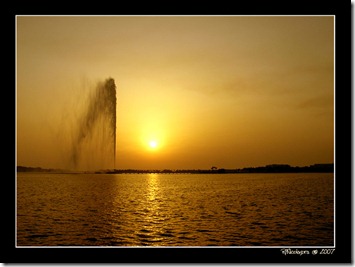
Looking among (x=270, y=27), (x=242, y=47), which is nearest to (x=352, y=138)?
(x=270, y=27)

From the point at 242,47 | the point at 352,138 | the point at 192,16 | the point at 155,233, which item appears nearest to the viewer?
the point at 352,138

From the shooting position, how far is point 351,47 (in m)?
10.2

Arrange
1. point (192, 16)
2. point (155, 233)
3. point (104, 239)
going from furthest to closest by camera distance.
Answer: point (155, 233)
point (104, 239)
point (192, 16)

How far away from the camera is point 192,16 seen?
11.0 metres

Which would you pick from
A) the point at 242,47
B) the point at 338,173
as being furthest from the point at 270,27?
the point at 338,173

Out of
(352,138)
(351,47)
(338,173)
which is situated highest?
(351,47)

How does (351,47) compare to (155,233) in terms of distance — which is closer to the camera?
(351,47)

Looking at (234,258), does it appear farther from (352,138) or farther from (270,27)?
(270,27)

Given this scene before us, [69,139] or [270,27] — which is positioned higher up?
[270,27]

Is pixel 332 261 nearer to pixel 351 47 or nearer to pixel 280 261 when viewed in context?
pixel 280 261

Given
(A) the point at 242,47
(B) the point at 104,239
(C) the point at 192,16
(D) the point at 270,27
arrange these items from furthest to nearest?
(B) the point at 104,239 → (A) the point at 242,47 → (D) the point at 270,27 → (C) the point at 192,16

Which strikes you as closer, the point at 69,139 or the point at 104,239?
the point at 104,239

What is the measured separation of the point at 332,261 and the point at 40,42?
33.1 feet

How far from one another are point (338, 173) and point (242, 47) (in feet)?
16.8
